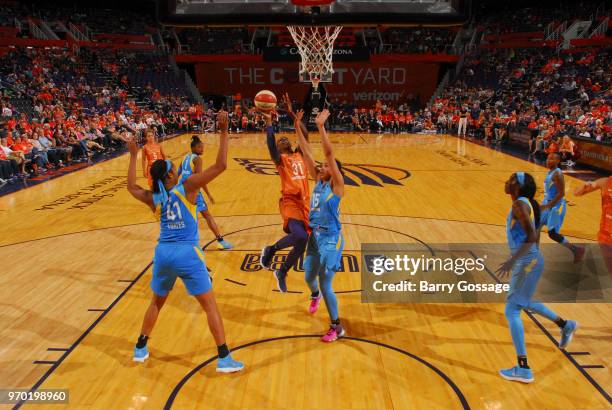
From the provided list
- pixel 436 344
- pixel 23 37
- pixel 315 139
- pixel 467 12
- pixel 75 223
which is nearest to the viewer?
pixel 436 344

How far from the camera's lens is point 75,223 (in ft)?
30.2

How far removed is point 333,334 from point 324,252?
0.83 m

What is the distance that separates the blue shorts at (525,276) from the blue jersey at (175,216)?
2.72 meters

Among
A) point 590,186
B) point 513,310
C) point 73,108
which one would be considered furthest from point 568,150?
point 73,108

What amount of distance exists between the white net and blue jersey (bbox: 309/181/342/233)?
932cm

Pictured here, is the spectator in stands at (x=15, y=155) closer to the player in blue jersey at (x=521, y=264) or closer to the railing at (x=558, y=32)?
the player in blue jersey at (x=521, y=264)

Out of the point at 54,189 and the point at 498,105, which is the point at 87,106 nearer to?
the point at 54,189

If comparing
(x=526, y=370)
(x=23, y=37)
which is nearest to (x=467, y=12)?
(x=526, y=370)

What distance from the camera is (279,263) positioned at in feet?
23.2

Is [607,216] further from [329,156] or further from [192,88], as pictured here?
[192,88]

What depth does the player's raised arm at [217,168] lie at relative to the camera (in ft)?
13.3

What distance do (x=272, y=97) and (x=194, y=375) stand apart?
3.21 m

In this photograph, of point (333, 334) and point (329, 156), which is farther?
point (333, 334)

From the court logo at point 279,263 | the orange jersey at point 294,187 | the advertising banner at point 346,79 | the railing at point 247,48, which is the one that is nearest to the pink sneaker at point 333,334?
the orange jersey at point 294,187
